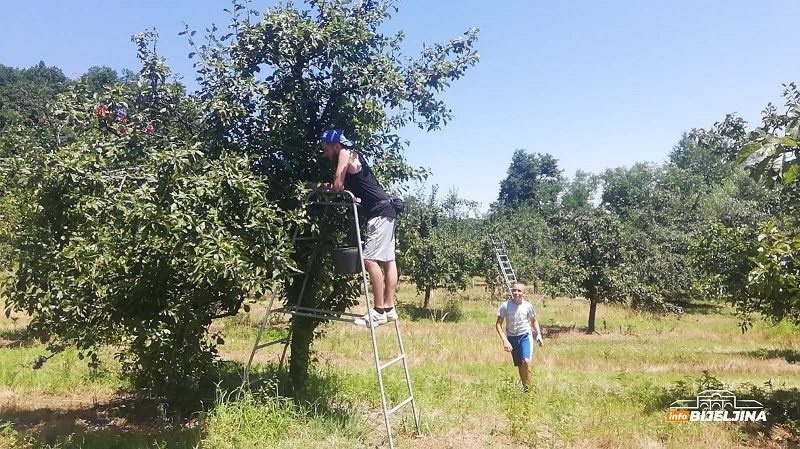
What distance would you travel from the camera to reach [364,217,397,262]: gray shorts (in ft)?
17.5

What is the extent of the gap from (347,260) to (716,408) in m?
5.73

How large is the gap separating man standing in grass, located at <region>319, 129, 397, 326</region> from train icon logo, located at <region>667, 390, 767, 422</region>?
4.26 metres

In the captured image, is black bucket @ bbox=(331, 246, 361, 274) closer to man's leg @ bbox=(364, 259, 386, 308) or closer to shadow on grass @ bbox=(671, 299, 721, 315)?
man's leg @ bbox=(364, 259, 386, 308)

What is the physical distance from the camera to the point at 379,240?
17.6ft

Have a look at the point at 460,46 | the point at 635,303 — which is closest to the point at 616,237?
the point at 635,303

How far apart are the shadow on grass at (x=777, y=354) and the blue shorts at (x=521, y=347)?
9.17 m

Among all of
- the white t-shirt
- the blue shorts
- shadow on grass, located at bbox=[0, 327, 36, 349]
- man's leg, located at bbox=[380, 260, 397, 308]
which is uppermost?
man's leg, located at bbox=[380, 260, 397, 308]

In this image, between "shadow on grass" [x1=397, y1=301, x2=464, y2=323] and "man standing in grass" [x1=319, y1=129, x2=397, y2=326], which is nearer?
"man standing in grass" [x1=319, y1=129, x2=397, y2=326]

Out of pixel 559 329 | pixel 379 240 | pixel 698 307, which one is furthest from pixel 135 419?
pixel 698 307

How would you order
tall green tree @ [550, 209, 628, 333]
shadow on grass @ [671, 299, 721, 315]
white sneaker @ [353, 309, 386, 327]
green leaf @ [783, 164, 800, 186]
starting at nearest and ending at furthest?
green leaf @ [783, 164, 800, 186] → white sneaker @ [353, 309, 386, 327] → tall green tree @ [550, 209, 628, 333] → shadow on grass @ [671, 299, 721, 315]

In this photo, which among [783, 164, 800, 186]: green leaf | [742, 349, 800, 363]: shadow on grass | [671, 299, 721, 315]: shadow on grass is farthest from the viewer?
[671, 299, 721, 315]: shadow on grass

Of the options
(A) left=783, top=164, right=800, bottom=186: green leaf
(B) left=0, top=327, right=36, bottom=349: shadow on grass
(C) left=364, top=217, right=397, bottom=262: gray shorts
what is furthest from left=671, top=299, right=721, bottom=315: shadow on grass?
(B) left=0, top=327, right=36, bottom=349: shadow on grass

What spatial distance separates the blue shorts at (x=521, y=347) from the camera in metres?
7.63

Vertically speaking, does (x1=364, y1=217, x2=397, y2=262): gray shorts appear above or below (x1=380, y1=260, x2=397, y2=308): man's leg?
above
